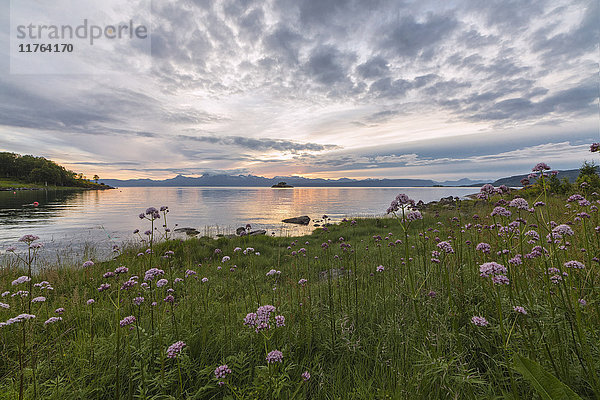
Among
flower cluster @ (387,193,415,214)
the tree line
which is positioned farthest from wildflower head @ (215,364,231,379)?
the tree line

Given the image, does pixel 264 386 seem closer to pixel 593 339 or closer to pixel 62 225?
→ pixel 593 339

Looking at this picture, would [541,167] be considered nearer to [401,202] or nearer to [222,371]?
[401,202]

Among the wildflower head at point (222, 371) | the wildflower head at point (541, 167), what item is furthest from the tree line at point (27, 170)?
the wildflower head at point (541, 167)

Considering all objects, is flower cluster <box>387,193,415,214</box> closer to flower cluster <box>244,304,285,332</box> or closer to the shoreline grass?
the shoreline grass

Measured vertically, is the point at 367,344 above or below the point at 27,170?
below

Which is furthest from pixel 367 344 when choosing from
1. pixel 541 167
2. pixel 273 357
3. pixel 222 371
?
pixel 541 167

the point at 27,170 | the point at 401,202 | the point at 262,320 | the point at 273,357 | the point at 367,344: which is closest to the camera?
the point at 273,357

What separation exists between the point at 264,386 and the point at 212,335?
1725 mm

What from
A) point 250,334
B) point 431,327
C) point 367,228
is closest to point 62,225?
point 367,228

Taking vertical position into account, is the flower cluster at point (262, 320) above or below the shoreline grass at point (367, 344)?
above

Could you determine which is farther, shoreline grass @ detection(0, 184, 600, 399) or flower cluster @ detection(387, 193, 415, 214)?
flower cluster @ detection(387, 193, 415, 214)

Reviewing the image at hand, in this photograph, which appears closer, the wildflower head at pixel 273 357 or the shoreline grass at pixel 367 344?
the wildflower head at pixel 273 357

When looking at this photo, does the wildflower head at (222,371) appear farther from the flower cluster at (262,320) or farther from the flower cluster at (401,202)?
the flower cluster at (401,202)

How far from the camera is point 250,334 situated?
3.28 metres
